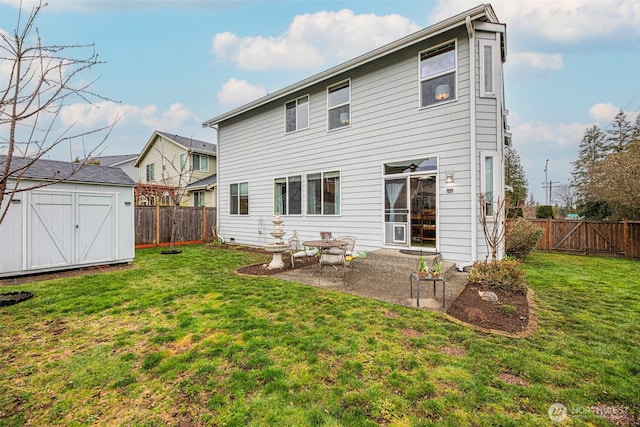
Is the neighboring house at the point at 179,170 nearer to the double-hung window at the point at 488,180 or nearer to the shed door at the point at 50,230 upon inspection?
the shed door at the point at 50,230

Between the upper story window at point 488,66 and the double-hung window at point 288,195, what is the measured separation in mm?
5803

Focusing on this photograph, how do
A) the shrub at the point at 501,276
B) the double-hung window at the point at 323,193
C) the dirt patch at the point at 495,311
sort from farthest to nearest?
the double-hung window at the point at 323,193, the shrub at the point at 501,276, the dirt patch at the point at 495,311

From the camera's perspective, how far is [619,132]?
829 inches

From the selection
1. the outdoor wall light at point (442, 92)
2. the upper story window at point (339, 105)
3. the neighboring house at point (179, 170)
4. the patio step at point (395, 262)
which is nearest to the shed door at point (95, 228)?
the patio step at point (395, 262)

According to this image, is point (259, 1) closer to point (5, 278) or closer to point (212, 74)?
point (212, 74)

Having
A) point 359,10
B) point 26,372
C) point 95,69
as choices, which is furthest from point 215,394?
point 359,10

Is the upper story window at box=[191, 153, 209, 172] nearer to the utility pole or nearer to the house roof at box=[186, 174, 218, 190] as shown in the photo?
the house roof at box=[186, 174, 218, 190]

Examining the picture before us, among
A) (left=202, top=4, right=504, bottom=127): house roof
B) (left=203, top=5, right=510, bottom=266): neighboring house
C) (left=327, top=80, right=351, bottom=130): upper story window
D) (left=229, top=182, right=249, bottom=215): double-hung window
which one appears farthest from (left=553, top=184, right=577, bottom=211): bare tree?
(left=229, top=182, right=249, bottom=215): double-hung window

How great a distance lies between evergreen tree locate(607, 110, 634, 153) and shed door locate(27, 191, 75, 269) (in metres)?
31.9

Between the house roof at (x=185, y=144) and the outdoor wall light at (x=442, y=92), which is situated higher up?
the house roof at (x=185, y=144)

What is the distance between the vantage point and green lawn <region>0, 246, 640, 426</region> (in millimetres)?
2082

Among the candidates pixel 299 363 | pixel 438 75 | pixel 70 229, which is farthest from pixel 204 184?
pixel 299 363

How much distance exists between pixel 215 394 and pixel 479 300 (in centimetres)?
419

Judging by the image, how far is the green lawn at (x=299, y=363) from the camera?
2082 millimetres
